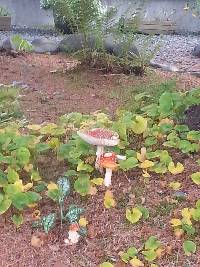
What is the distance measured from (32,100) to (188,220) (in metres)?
2.97

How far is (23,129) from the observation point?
457 cm

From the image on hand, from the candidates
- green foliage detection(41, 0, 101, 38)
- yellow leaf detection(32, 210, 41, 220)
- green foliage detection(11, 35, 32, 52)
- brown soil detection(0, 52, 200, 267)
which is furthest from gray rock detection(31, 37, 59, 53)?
yellow leaf detection(32, 210, 41, 220)

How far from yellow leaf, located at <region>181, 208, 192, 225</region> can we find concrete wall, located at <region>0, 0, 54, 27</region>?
1149cm

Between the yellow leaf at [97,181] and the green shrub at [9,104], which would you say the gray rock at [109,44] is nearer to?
the green shrub at [9,104]

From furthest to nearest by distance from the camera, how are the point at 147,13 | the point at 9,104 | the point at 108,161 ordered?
the point at 147,13
the point at 9,104
the point at 108,161

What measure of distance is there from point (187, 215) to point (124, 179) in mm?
512

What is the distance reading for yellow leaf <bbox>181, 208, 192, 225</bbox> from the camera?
10.1ft

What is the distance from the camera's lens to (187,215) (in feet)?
10.3

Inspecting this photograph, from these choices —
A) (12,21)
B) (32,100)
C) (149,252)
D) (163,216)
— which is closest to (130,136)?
(163,216)

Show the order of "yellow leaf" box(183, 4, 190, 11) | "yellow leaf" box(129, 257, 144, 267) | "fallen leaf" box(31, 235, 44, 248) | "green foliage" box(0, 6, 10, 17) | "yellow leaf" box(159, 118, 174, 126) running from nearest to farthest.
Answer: "yellow leaf" box(129, 257, 144, 267) → "fallen leaf" box(31, 235, 44, 248) → "yellow leaf" box(159, 118, 174, 126) → "green foliage" box(0, 6, 10, 17) → "yellow leaf" box(183, 4, 190, 11)

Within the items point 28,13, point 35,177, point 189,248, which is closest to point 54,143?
point 35,177

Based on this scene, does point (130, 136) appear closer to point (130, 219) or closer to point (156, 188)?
point (156, 188)

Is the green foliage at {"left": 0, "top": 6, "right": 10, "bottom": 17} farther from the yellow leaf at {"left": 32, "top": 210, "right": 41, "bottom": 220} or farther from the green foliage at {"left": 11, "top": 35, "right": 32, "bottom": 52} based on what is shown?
the yellow leaf at {"left": 32, "top": 210, "right": 41, "bottom": 220}

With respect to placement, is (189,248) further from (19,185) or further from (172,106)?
(172,106)
